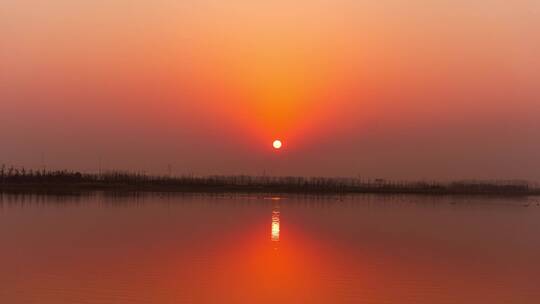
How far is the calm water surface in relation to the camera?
10703mm

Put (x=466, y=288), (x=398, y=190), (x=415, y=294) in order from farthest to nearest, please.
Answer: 1. (x=398, y=190)
2. (x=466, y=288)
3. (x=415, y=294)

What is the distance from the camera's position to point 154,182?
63062 millimetres

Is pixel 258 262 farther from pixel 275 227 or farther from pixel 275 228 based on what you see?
pixel 275 227

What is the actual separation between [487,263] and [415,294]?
4753 millimetres

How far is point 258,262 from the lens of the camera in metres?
14.1

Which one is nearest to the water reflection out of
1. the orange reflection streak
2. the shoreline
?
the orange reflection streak

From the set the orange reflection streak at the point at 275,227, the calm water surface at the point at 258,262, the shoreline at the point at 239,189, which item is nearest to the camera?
the calm water surface at the point at 258,262

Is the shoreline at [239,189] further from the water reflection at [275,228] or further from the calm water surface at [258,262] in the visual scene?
the calm water surface at [258,262]

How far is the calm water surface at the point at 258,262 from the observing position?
10703 millimetres

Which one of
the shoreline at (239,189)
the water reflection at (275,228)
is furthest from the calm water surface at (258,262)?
the shoreline at (239,189)

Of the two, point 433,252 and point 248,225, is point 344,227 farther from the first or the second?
point 433,252

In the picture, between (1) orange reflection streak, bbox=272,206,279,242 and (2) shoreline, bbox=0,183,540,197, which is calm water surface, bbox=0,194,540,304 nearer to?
(1) orange reflection streak, bbox=272,206,279,242

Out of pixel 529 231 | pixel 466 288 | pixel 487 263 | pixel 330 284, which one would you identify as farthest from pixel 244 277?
pixel 529 231

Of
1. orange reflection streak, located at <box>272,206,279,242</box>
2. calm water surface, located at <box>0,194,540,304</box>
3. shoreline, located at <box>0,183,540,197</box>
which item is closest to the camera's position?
calm water surface, located at <box>0,194,540,304</box>
